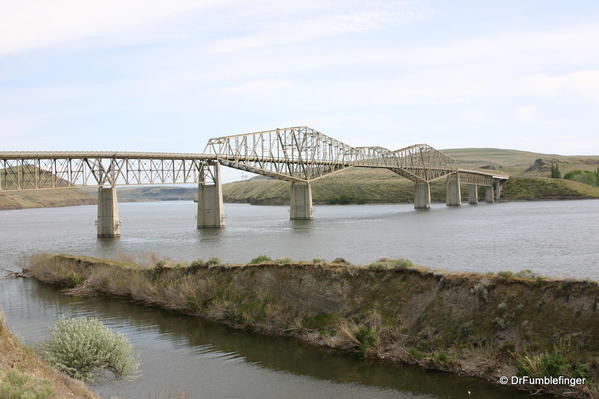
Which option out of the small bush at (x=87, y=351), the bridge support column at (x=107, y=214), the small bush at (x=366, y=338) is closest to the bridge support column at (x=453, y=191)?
the bridge support column at (x=107, y=214)

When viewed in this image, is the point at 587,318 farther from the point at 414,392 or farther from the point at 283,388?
the point at 283,388

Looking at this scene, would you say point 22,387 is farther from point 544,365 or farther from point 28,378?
point 544,365

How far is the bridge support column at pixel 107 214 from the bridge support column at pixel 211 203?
1911 centimetres

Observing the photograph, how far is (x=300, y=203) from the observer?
125188mm

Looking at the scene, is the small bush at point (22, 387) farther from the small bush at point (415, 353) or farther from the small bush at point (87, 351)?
the small bush at point (415, 353)

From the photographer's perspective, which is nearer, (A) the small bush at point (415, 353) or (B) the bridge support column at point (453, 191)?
(A) the small bush at point (415, 353)

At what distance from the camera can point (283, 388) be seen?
2062cm

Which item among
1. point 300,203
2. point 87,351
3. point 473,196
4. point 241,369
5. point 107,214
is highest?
point 473,196

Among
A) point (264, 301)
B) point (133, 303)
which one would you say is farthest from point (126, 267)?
point (264, 301)

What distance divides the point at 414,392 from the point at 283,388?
14.5 feet

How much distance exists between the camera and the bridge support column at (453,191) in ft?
604

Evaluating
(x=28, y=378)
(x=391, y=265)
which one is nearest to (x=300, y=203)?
(x=391, y=265)

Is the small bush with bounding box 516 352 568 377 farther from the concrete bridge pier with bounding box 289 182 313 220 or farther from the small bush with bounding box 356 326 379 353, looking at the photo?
the concrete bridge pier with bounding box 289 182 313 220

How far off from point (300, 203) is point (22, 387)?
113m
